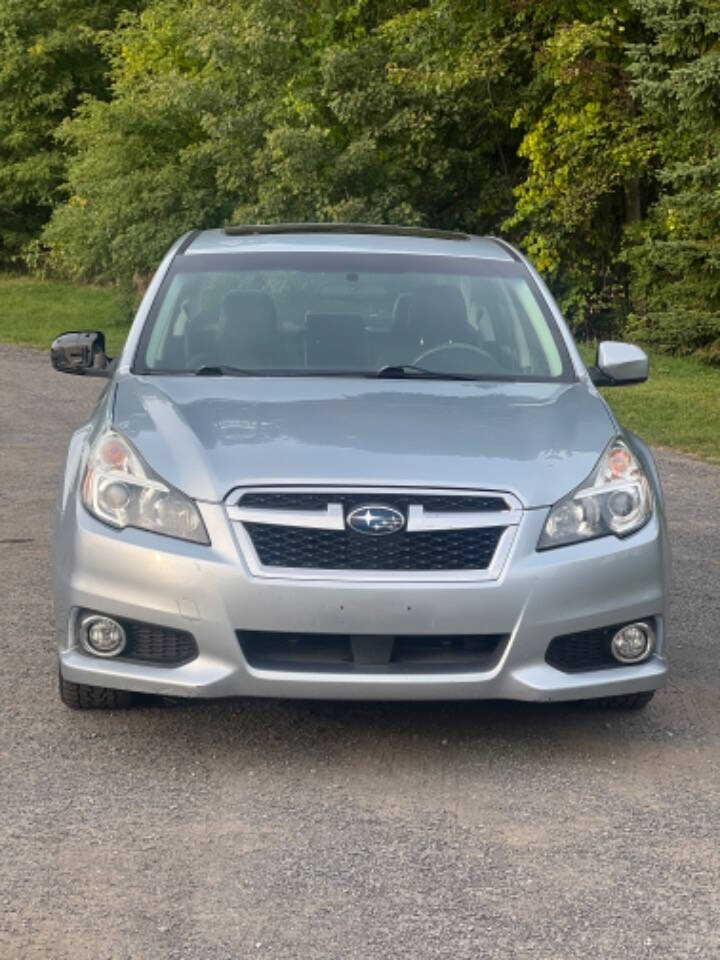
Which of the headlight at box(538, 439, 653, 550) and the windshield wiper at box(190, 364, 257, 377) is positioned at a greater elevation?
the windshield wiper at box(190, 364, 257, 377)

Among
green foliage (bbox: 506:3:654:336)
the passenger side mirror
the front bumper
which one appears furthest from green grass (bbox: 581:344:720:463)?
the front bumper

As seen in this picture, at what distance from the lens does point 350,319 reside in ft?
23.1

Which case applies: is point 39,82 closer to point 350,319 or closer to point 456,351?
point 350,319

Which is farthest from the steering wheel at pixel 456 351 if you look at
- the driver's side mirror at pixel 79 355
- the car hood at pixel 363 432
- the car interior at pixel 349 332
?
the driver's side mirror at pixel 79 355

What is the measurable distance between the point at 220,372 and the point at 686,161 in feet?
55.6

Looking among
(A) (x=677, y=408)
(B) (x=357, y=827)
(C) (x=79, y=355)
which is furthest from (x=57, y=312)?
(B) (x=357, y=827)

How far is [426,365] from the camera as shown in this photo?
22.4 feet

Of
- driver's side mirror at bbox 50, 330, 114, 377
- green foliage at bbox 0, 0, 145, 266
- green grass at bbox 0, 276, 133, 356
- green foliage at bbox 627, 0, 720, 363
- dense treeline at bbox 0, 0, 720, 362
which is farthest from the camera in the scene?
green foliage at bbox 0, 0, 145, 266

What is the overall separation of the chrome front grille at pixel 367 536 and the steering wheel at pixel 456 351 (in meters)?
1.40

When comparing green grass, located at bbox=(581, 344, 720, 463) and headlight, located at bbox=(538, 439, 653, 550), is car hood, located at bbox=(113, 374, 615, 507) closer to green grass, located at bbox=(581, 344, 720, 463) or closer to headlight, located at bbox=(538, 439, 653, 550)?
headlight, located at bbox=(538, 439, 653, 550)

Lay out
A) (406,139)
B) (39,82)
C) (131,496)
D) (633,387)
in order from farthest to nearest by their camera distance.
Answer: (39,82) → (406,139) → (633,387) → (131,496)

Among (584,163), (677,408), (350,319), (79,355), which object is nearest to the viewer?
(350,319)

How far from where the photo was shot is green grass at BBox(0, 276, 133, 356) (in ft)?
94.8

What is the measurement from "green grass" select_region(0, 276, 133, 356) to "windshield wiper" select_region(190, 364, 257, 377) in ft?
62.8
